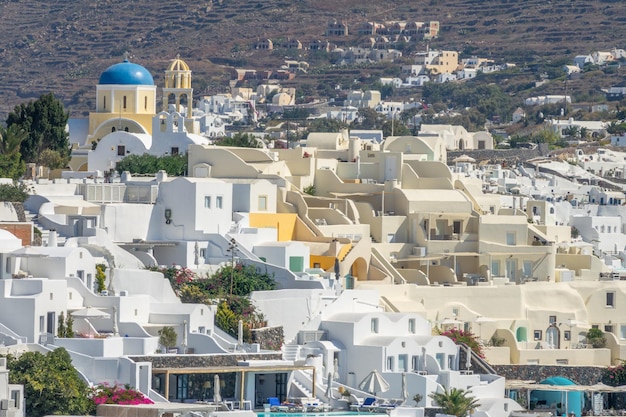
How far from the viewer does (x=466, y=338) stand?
53.7 m

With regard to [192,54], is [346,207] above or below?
below

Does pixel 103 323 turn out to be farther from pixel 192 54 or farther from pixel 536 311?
pixel 192 54

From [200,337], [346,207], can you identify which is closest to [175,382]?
[200,337]

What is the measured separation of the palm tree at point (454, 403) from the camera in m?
47.3

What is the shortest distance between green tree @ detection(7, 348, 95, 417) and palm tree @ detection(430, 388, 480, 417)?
318 inches

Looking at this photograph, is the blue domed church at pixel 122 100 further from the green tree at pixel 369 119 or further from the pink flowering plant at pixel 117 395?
the green tree at pixel 369 119

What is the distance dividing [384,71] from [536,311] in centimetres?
13126

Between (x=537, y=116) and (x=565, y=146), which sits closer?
(x=565, y=146)

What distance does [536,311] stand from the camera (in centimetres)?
5844

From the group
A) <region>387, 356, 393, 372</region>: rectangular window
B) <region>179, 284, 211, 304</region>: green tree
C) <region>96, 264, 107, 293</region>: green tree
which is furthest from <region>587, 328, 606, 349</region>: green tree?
<region>96, 264, 107, 293</region>: green tree

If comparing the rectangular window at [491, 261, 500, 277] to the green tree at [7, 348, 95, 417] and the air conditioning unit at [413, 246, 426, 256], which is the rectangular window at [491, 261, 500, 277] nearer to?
the air conditioning unit at [413, 246, 426, 256]

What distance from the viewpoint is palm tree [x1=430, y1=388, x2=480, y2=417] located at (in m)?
47.3

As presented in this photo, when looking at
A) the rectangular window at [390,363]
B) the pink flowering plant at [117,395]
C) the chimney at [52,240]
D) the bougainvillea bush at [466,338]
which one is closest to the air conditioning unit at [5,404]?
the pink flowering plant at [117,395]

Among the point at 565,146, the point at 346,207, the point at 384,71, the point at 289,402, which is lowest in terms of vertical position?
the point at 289,402
